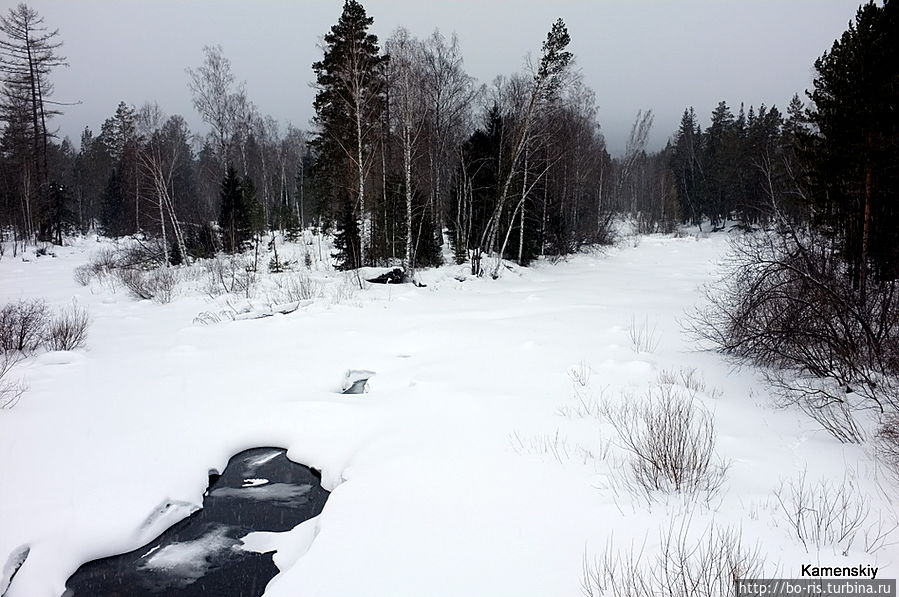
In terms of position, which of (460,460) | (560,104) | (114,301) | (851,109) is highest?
(560,104)

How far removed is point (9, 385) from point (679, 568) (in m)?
9.07

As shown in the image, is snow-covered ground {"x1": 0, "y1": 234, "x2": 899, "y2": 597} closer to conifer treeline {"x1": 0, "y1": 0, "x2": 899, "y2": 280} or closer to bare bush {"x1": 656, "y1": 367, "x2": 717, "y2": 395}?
bare bush {"x1": 656, "y1": 367, "x2": 717, "y2": 395}

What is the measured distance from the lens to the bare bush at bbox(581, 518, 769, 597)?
2.64m

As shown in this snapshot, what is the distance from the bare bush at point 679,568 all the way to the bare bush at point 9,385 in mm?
7972

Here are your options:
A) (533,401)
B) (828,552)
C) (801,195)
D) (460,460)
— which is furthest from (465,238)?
(828,552)

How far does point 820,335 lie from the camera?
644cm

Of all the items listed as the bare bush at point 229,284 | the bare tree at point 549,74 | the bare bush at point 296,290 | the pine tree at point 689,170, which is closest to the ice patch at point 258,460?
the bare bush at point 296,290

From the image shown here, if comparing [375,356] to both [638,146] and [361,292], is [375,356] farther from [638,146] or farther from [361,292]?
[638,146]

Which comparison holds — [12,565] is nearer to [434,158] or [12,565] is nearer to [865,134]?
[865,134]

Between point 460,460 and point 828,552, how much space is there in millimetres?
3072

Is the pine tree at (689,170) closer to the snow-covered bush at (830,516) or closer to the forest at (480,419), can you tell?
the forest at (480,419)

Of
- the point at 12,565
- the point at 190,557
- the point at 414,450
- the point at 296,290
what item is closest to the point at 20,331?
the point at 296,290

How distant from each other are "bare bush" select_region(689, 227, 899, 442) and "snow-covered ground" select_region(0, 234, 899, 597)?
1.79 ft

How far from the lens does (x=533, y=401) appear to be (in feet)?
21.3
